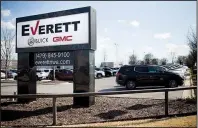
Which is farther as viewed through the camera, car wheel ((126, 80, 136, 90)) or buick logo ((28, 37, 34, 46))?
car wheel ((126, 80, 136, 90))

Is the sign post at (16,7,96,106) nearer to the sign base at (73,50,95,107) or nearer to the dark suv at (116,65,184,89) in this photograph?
the sign base at (73,50,95,107)

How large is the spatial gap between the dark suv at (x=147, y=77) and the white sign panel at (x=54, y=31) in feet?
28.8

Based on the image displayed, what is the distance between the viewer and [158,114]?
8.96 metres

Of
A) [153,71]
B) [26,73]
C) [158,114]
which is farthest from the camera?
[153,71]

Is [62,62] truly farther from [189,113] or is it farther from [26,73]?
[189,113]

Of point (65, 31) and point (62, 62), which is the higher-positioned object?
point (65, 31)

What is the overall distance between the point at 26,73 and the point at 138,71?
9.50m

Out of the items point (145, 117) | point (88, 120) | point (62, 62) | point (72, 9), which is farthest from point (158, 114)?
point (72, 9)

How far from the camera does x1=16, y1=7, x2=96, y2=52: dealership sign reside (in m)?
10.9

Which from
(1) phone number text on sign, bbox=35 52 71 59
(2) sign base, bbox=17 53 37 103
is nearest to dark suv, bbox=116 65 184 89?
(2) sign base, bbox=17 53 37 103

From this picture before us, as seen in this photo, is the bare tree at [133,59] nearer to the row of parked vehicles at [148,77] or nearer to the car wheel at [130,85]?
the row of parked vehicles at [148,77]

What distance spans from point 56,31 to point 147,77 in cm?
971

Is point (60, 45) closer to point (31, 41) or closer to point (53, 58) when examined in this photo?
point (53, 58)

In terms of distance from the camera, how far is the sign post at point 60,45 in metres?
10.8
